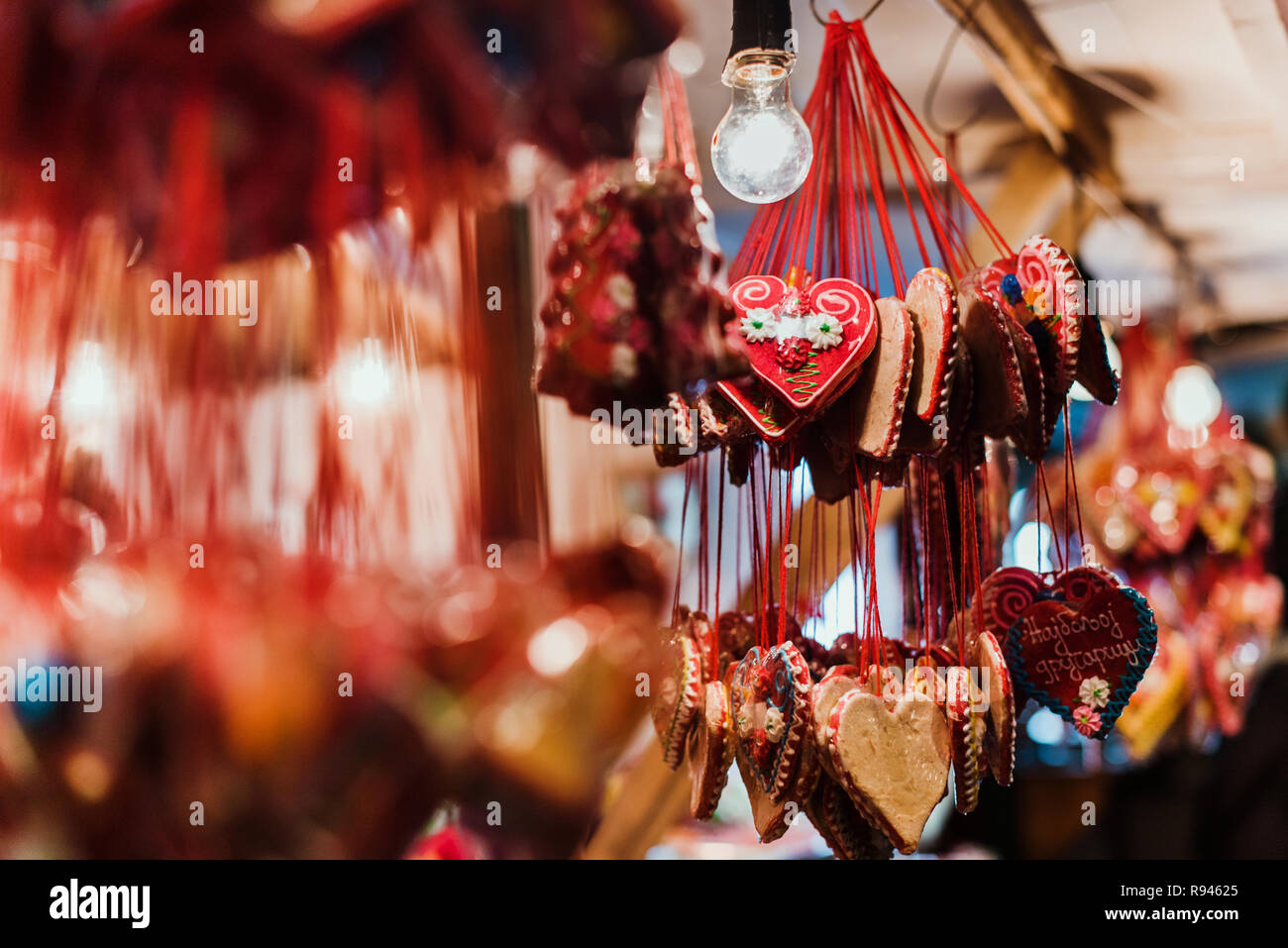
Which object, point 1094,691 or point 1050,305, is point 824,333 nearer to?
point 1050,305

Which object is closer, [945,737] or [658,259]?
[658,259]

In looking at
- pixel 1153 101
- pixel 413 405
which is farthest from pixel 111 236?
pixel 1153 101

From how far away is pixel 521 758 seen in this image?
0.77 metres

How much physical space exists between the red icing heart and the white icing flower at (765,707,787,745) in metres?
0.24

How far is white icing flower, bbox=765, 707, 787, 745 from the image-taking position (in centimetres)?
84

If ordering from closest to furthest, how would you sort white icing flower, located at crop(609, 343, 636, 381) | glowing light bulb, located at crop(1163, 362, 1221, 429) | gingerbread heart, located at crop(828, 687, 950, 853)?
white icing flower, located at crop(609, 343, 636, 381) → gingerbread heart, located at crop(828, 687, 950, 853) → glowing light bulb, located at crop(1163, 362, 1221, 429)

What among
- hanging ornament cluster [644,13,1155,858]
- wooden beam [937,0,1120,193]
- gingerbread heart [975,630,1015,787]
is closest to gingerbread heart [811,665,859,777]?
hanging ornament cluster [644,13,1155,858]

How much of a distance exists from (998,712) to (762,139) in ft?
→ 1.72

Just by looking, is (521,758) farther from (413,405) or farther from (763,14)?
(763,14)

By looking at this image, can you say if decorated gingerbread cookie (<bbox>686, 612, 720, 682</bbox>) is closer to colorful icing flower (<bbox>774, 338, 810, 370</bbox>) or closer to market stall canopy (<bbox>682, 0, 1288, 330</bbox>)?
colorful icing flower (<bbox>774, 338, 810, 370</bbox>)

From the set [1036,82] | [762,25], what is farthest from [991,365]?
[1036,82]

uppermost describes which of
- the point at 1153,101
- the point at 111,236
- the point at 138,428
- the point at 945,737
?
the point at 1153,101

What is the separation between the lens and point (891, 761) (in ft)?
2.63
